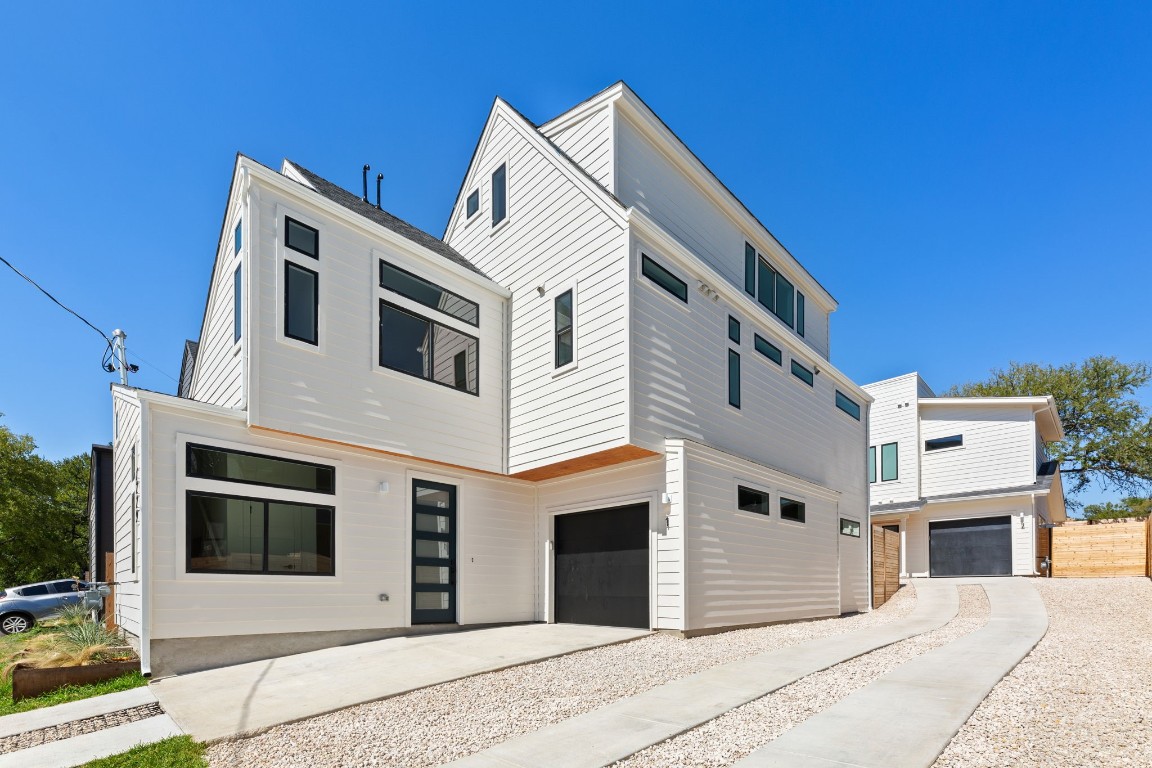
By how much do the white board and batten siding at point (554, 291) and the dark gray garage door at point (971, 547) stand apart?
1809 cm

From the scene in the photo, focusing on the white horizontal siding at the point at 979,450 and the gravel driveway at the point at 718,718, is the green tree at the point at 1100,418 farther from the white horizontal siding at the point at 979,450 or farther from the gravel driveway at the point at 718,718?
the gravel driveway at the point at 718,718

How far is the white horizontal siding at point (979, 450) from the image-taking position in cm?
2252

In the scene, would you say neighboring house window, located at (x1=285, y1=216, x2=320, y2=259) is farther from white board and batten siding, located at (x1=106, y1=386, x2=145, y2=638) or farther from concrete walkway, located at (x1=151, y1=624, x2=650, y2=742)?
concrete walkway, located at (x1=151, y1=624, x2=650, y2=742)

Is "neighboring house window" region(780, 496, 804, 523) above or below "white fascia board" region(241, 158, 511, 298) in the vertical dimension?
below

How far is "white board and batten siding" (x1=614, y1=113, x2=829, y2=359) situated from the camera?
12305mm

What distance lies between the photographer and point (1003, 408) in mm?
23203

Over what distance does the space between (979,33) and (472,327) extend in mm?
10407

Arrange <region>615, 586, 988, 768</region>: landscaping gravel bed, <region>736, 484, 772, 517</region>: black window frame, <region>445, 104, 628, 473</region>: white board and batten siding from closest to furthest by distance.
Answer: <region>615, 586, 988, 768</region>: landscaping gravel bed < <region>445, 104, 628, 473</region>: white board and batten siding < <region>736, 484, 772, 517</region>: black window frame

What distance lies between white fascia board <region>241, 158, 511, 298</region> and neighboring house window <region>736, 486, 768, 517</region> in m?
5.49

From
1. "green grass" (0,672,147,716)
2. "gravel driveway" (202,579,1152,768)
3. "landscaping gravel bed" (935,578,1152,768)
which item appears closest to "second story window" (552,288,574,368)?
"gravel driveway" (202,579,1152,768)

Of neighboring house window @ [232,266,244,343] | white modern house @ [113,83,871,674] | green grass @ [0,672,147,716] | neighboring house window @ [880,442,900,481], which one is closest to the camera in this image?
green grass @ [0,672,147,716]

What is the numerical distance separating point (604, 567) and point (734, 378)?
4.33 meters

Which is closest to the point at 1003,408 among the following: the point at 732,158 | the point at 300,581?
the point at 732,158

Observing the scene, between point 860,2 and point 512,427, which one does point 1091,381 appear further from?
point 512,427
